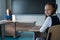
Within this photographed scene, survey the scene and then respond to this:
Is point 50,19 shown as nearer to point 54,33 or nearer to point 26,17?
point 54,33

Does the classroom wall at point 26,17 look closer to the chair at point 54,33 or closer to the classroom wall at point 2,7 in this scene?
the classroom wall at point 2,7

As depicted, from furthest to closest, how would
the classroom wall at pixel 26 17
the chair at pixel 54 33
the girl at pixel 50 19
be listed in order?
1. the classroom wall at pixel 26 17
2. the girl at pixel 50 19
3. the chair at pixel 54 33

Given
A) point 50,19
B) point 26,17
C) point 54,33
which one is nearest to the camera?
point 54,33

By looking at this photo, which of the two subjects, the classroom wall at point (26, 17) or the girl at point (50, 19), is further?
the classroom wall at point (26, 17)

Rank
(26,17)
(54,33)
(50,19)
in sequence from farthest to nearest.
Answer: (26,17) < (50,19) < (54,33)

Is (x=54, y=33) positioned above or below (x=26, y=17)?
above

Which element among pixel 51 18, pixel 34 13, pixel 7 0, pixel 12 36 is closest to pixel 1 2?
pixel 7 0

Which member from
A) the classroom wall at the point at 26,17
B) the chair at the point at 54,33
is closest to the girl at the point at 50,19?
the chair at the point at 54,33

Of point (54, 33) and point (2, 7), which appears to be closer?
point (54, 33)

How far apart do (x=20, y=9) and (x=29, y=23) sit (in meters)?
1.50

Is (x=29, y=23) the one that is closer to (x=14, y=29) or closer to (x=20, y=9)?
(x=14, y=29)

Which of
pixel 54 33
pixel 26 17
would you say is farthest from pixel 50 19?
pixel 26 17

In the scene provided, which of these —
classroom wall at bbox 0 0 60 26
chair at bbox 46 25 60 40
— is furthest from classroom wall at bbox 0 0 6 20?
chair at bbox 46 25 60 40

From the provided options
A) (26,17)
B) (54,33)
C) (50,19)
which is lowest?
(26,17)
